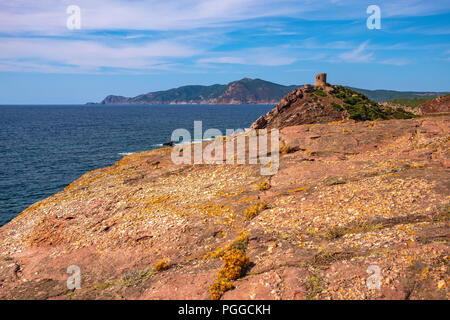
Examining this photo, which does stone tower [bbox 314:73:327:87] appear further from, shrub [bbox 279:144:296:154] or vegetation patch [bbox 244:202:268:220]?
vegetation patch [bbox 244:202:268:220]

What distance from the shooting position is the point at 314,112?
51.7 m

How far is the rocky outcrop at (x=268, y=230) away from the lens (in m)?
10.8

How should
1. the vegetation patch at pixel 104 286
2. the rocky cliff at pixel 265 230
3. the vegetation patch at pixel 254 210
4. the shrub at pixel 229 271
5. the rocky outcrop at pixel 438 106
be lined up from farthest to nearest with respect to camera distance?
the rocky outcrop at pixel 438 106 → the vegetation patch at pixel 254 210 → the vegetation patch at pixel 104 286 → the shrub at pixel 229 271 → the rocky cliff at pixel 265 230

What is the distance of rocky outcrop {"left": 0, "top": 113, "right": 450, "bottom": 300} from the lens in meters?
10.8

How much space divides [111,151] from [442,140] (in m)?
71.0

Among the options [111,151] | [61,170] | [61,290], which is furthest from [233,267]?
[111,151]

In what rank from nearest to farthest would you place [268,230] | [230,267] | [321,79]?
[230,267] → [268,230] → [321,79]

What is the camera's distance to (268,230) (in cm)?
1469

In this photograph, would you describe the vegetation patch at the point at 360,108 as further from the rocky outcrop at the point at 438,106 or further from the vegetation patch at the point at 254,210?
the vegetation patch at the point at 254,210

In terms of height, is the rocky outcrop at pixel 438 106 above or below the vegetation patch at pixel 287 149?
above

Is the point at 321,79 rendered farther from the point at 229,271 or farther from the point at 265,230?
the point at 229,271

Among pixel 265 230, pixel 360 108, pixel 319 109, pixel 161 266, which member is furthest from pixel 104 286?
pixel 360 108

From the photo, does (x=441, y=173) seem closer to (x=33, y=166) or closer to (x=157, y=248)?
(x=157, y=248)

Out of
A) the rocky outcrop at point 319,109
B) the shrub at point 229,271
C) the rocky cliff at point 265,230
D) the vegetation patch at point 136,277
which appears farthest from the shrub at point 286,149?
the rocky outcrop at point 319,109
